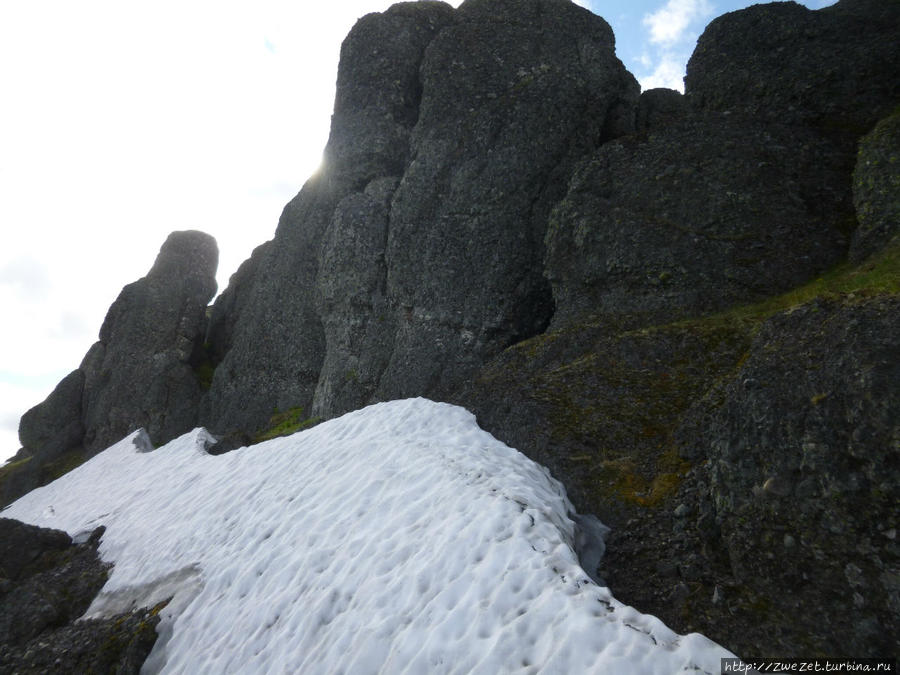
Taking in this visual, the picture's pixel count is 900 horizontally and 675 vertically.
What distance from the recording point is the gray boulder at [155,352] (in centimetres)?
3866

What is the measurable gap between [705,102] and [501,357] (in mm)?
12874

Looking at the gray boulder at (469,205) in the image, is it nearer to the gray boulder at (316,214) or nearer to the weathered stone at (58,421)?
the gray boulder at (316,214)

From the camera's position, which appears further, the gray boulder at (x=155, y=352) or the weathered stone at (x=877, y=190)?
the gray boulder at (x=155, y=352)

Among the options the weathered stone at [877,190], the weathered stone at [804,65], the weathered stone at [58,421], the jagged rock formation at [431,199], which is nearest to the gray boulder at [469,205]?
the jagged rock formation at [431,199]

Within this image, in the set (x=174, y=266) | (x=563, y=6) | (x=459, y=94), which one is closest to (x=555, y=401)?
(x=459, y=94)

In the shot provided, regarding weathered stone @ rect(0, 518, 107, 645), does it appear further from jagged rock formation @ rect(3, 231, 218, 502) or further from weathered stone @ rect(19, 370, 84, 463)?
weathered stone @ rect(19, 370, 84, 463)

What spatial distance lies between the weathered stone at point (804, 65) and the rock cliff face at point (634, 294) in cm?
8

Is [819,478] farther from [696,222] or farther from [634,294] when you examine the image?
[696,222]

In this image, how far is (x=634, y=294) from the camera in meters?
18.2

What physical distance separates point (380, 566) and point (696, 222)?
14454mm

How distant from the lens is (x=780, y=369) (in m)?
8.80

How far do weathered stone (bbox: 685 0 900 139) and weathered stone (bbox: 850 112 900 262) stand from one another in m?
3.09

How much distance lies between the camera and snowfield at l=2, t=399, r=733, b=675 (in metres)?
6.93

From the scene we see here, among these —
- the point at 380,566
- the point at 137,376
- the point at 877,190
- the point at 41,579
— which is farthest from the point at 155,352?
the point at 877,190
